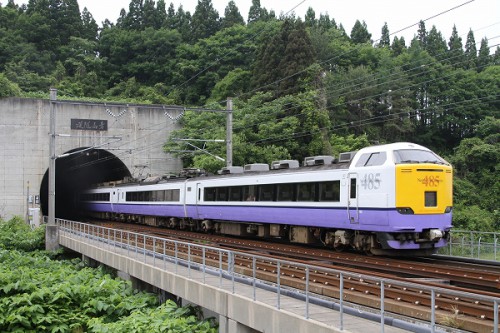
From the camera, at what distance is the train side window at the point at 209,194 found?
26.5 m

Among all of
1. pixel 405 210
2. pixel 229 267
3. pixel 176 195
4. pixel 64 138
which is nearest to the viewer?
pixel 229 267

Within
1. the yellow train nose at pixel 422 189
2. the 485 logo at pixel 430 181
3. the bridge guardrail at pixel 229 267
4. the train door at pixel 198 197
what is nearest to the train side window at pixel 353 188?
the yellow train nose at pixel 422 189

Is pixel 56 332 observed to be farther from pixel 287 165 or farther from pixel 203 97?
pixel 203 97

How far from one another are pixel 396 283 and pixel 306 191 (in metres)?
11.8

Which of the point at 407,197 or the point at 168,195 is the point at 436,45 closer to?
the point at 168,195

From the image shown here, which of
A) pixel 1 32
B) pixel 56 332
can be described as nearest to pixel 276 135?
pixel 56 332

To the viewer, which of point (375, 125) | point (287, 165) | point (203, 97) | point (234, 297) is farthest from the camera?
point (203, 97)

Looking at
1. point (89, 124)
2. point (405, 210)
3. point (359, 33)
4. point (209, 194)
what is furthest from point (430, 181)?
point (359, 33)

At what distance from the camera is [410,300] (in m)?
9.39

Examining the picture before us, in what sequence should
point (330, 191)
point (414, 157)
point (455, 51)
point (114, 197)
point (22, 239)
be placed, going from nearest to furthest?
point (414, 157) < point (330, 191) < point (22, 239) < point (114, 197) < point (455, 51)

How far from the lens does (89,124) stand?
42469 millimetres

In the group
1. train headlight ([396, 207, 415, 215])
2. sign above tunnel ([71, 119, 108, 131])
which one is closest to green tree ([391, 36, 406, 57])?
sign above tunnel ([71, 119, 108, 131])

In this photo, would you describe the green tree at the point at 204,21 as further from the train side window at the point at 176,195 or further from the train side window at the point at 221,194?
the train side window at the point at 221,194

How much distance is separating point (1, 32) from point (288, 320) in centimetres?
7512
